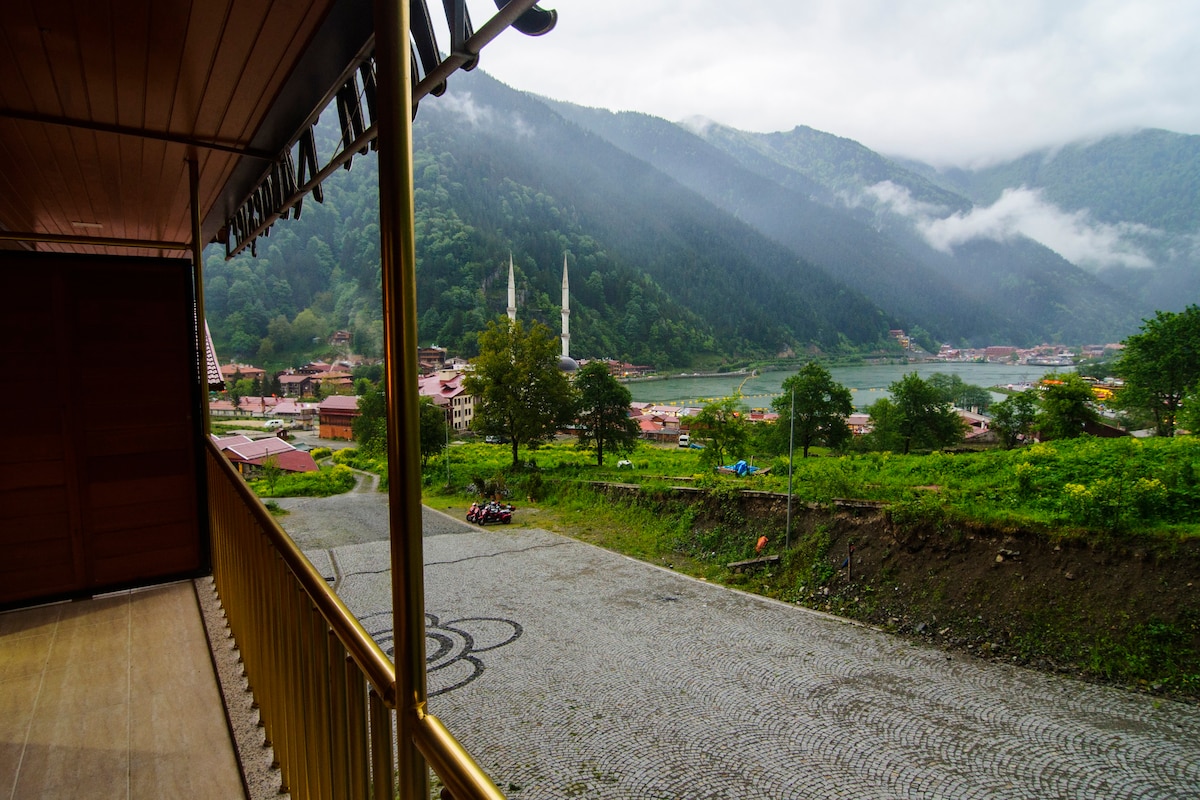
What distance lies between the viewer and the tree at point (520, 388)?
22.6 meters

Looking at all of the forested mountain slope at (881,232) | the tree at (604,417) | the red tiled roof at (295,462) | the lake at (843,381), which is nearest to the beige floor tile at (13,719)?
the tree at (604,417)

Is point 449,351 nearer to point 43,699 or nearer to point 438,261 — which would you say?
point 438,261

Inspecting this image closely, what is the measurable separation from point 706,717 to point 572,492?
10497 millimetres

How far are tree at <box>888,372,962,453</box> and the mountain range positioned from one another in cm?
2025

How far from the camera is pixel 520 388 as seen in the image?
2294 cm

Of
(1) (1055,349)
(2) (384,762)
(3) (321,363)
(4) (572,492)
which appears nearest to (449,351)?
(3) (321,363)

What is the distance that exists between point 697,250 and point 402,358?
97587 millimetres

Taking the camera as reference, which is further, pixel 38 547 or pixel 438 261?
pixel 438 261

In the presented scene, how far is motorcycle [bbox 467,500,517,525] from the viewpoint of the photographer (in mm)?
15781

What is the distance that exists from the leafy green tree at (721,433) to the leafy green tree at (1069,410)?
8709 millimetres

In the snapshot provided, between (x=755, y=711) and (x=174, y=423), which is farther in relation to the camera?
(x=755, y=711)

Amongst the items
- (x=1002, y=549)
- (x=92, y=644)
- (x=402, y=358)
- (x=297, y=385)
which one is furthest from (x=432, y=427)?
(x=297, y=385)

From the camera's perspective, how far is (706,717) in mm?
6828

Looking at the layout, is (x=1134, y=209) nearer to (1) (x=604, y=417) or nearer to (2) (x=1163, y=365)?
(2) (x=1163, y=365)
